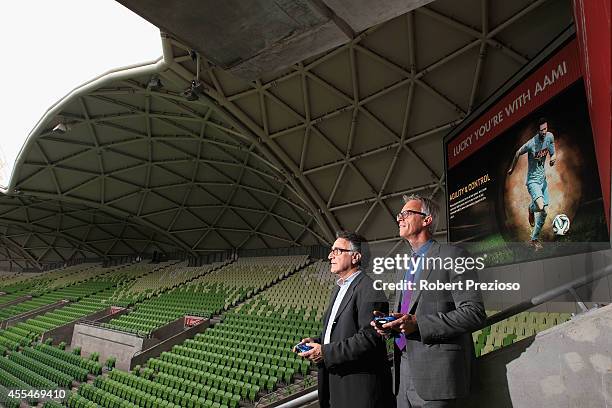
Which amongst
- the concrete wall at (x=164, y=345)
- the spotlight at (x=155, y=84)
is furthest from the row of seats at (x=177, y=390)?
the spotlight at (x=155, y=84)

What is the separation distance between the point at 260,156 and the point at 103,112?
7.70m

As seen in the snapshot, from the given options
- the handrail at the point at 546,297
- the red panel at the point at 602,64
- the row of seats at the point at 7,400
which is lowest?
the row of seats at the point at 7,400

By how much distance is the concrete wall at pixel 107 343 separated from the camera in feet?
44.8

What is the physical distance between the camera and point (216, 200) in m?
26.0

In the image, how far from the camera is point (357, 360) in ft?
8.00

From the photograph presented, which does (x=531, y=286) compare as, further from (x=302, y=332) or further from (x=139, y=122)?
(x=139, y=122)

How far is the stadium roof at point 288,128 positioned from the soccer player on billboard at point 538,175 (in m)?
4.29

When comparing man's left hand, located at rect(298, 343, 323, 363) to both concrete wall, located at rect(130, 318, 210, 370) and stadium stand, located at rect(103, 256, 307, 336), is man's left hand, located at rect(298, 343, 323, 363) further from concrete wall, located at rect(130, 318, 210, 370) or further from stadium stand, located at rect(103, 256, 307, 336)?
stadium stand, located at rect(103, 256, 307, 336)

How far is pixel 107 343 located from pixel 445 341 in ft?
53.6

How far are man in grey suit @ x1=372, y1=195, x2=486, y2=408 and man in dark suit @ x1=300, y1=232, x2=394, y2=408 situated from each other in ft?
0.53

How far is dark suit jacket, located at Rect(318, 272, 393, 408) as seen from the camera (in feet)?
7.80

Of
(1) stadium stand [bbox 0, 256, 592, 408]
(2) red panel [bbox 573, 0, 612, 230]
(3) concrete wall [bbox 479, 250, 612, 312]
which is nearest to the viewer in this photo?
(2) red panel [bbox 573, 0, 612, 230]

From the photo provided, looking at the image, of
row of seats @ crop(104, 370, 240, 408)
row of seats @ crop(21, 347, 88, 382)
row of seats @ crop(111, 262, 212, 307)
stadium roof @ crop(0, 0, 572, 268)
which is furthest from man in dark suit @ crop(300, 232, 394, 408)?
row of seats @ crop(111, 262, 212, 307)

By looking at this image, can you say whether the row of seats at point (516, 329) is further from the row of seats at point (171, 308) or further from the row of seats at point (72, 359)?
the row of seats at point (72, 359)
